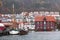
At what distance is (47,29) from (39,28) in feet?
6.99

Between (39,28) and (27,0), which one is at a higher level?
(27,0)

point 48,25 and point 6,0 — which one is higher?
point 6,0

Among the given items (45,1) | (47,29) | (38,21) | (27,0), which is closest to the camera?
(47,29)

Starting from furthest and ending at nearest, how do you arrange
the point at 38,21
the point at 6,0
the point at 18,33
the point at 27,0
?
the point at 27,0 → the point at 6,0 → the point at 38,21 → the point at 18,33

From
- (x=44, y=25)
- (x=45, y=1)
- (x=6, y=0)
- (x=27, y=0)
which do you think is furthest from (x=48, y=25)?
(x=45, y=1)

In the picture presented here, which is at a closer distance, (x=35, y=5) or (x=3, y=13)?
(x=3, y=13)

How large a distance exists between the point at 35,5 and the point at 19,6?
13512mm

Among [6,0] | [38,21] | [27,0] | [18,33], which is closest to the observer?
[18,33]

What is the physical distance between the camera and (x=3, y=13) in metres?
118

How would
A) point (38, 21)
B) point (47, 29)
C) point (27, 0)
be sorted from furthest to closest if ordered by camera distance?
1. point (27, 0)
2. point (38, 21)
3. point (47, 29)

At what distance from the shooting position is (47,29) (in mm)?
79688

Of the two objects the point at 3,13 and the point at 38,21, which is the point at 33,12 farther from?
the point at 38,21

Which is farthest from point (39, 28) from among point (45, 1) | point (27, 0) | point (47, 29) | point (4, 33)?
point (45, 1)

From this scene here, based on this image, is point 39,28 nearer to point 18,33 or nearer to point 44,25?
point 44,25
